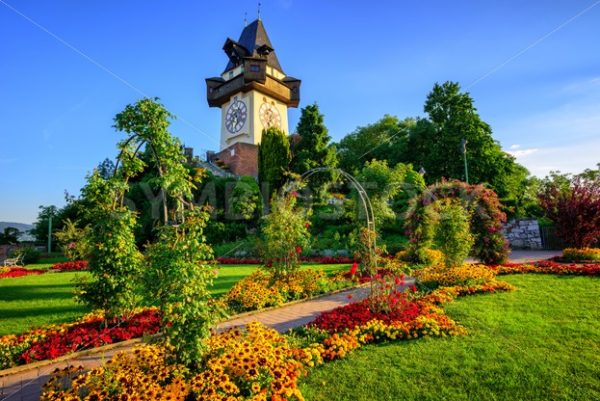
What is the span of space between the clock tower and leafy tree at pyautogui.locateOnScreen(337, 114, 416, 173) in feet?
29.0

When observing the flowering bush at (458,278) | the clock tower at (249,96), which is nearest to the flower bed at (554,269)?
the flowering bush at (458,278)

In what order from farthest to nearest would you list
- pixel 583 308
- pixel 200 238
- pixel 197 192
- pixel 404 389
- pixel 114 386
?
pixel 197 192 → pixel 583 308 → pixel 200 238 → pixel 404 389 → pixel 114 386

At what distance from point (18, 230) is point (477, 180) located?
4077 centimetres

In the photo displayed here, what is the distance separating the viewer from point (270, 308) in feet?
25.9

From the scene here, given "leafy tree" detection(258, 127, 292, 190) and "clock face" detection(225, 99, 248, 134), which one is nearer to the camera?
"leafy tree" detection(258, 127, 292, 190)

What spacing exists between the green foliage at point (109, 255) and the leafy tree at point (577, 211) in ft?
51.9

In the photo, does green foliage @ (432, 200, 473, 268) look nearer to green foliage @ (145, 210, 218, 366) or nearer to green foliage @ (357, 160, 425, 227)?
green foliage @ (357, 160, 425, 227)

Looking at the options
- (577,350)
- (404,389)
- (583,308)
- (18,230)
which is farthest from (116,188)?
(18,230)

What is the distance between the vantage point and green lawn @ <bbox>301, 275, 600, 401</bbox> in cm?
380

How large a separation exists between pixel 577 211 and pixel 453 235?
663cm

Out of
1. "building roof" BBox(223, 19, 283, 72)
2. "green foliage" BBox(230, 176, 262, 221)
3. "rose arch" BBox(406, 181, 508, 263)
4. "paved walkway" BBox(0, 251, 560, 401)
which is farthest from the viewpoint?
"building roof" BBox(223, 19, 283, 72)

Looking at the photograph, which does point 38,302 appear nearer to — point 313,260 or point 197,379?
point 197,379

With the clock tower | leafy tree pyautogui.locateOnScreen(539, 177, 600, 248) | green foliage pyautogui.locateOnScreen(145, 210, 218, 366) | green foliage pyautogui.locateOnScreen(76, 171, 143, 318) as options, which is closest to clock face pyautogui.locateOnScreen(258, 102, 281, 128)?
the clock tower

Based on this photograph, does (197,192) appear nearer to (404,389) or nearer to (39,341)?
(39,341)
